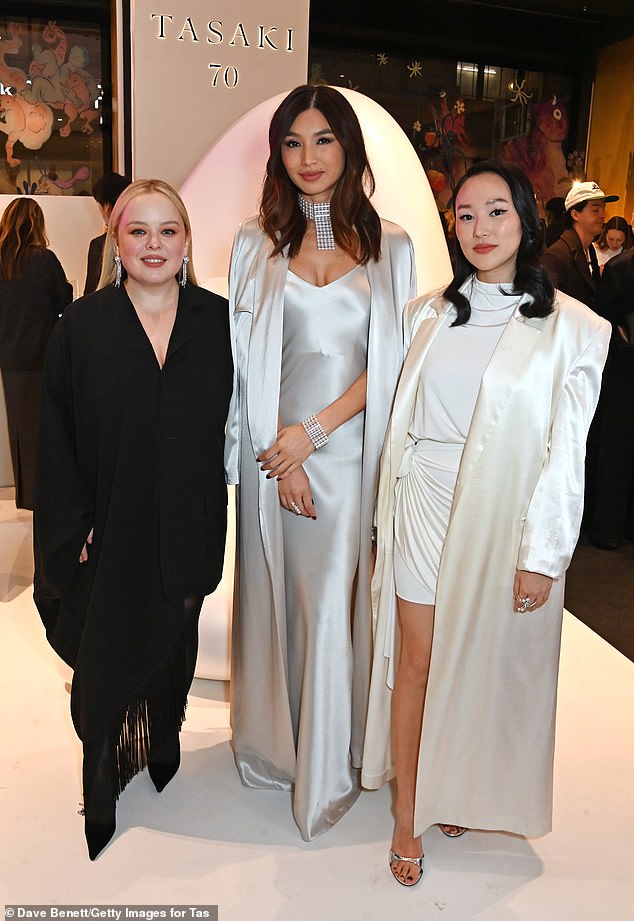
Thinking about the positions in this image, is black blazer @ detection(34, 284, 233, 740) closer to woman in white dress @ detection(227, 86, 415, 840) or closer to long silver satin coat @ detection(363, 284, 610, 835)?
woman in white dress @ detection(227, 86, 415, 840)

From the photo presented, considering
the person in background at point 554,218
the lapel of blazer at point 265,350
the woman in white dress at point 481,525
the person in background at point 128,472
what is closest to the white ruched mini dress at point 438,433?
the woman in white dress at point 481,525

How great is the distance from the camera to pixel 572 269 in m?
3.58

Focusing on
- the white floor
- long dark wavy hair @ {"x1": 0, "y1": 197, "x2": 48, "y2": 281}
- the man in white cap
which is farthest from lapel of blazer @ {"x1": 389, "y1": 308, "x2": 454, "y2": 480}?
long dark wavy hair @ {"x1": 0, "y1": 197, "x2": 48, "y2": 281}

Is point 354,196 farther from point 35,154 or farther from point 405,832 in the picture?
point 35,154

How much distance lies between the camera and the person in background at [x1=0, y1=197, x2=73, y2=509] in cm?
438

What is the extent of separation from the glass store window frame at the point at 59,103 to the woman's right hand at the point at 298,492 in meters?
3.14

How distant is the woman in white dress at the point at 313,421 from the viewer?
210 centimetres

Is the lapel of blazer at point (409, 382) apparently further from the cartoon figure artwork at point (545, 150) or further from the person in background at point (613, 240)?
the cartoon figure artwork at point (545, 150)

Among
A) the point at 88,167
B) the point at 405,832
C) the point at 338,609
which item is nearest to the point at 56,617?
the point at 338,609

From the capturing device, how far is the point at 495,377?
5.95 feet

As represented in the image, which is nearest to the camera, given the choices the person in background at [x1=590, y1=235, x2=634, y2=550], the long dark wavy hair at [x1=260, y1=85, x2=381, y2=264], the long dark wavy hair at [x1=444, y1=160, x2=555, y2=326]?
the long dark wavy hair at [x1=444, y1=160, x2=555, y2=326]

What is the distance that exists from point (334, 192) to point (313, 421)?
1.75 ft

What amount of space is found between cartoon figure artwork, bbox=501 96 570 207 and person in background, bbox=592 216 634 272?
2.63 ft

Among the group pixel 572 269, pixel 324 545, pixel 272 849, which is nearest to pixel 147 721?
pixel 272 849
